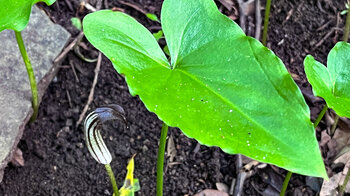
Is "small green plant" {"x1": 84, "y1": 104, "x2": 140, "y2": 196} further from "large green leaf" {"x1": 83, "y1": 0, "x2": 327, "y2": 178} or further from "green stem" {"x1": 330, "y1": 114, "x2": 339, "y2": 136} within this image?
"green stem" {"x1": 330, "y1": 114, "x2": 339, "y2": 136}

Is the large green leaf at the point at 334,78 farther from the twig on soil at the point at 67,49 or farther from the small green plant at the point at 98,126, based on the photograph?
the twig on soil at the point at 67,49

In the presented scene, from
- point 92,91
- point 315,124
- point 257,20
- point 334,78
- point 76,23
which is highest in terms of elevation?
point 334,78

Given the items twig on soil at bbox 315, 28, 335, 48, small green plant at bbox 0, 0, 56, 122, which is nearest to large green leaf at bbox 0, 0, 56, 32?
small green plant at bbox 0, 0, 56, 122

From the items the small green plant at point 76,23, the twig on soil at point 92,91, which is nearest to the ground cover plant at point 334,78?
the twig on soil at point 92,91

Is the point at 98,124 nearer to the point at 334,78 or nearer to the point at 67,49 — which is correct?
the point at 334,78

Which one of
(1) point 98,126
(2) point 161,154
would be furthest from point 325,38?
(1) point 98,126

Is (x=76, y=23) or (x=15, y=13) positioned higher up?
(x=15, y=13)
